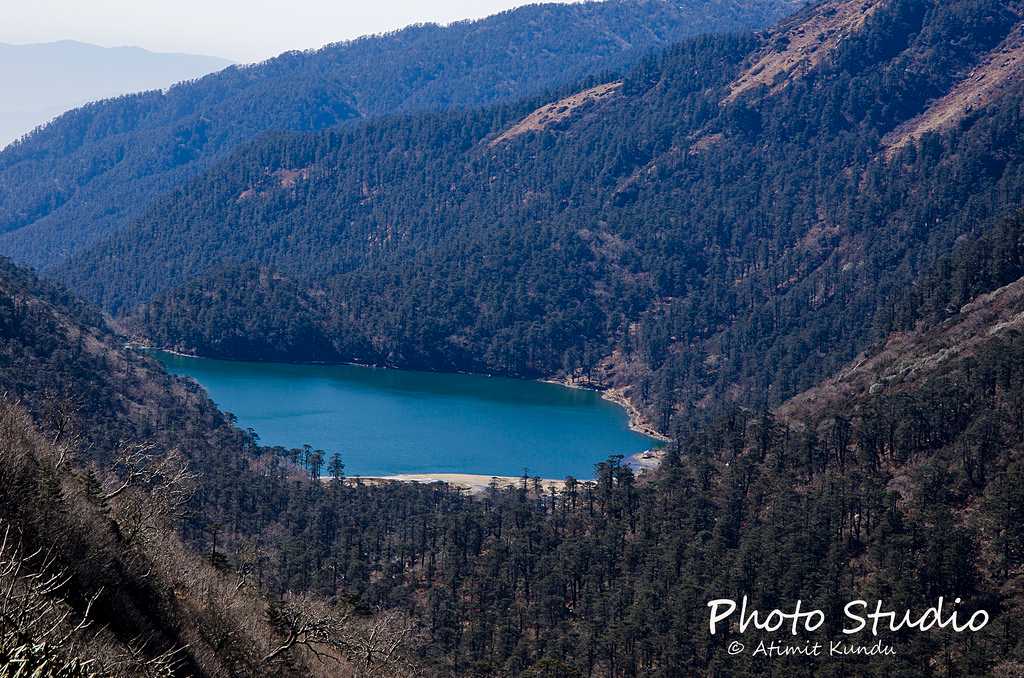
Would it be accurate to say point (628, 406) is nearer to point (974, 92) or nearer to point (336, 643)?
point (974, 92)

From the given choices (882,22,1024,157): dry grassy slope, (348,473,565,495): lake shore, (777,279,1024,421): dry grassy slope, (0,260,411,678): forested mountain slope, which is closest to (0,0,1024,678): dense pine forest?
(0,260,411,678): forested mountain slope

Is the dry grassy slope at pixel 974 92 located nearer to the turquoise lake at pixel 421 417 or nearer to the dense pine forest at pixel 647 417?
the dense pine forest at pixel 647 417

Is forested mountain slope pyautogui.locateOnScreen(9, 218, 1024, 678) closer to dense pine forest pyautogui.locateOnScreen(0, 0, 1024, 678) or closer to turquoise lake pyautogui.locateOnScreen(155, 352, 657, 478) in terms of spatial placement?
dense pine forest pyautogui.locateOnScreen(0, 0, 1024, 678)

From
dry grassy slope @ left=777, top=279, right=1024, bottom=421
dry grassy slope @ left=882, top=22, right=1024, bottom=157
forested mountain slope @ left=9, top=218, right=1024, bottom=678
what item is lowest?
forested mountain slope @ left=9, top=218, right=1024, bottom=678

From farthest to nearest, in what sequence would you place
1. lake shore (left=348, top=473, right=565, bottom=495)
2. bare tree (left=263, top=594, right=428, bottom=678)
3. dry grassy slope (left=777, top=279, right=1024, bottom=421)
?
1. lake shore (left=348, top=473, right=565, bottom=495)
2. dry grassy slope (left=777, top=279, right=1024, bottom=421)
3. bare tree (left=263, top=594, right=428, bottom=678)

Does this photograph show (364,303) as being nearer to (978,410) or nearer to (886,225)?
(886,225)

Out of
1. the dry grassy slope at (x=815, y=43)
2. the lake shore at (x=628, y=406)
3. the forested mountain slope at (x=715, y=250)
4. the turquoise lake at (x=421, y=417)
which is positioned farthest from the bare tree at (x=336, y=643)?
the dry grassy slope at (x=815, y=43)

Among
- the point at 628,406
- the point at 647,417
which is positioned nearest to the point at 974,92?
the point at 628,406
